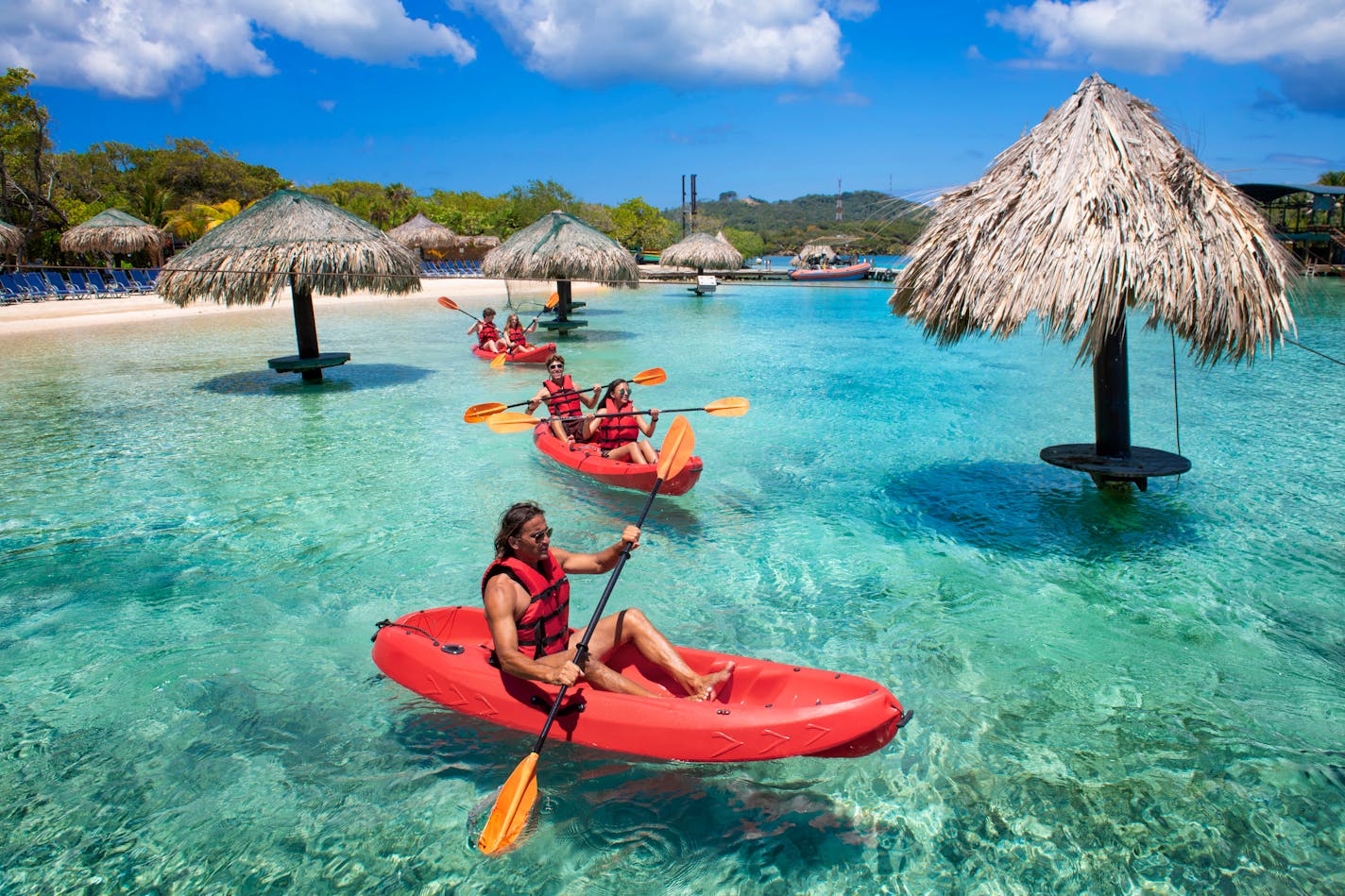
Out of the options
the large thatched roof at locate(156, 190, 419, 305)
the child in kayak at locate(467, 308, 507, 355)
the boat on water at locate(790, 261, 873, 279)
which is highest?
the boat on water at locate(790, 261, 873, 279)

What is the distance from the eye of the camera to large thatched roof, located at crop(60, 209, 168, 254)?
2436cm

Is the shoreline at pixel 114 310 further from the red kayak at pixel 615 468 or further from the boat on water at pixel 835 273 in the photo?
the boat on water at pixel 835 273

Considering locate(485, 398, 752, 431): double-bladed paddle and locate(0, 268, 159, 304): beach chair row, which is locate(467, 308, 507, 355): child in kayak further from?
locate(0, 268, 159, 304): beach chair row

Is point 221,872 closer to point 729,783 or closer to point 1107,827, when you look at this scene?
point 729,783

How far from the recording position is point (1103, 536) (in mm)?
5906

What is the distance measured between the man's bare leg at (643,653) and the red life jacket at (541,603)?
140 mm

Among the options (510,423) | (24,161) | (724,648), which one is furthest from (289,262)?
(24,161)

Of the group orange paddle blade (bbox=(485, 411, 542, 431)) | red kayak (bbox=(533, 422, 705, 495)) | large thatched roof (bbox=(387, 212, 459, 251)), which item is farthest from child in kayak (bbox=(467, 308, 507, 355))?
Result: large thatched roof (bbox=(387, 212, 459, 251))

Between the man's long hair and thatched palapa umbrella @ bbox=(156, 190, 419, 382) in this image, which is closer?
the man's long hair

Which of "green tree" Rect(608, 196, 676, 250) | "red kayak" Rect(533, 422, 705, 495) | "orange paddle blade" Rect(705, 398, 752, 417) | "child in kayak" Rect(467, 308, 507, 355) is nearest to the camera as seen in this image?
"orange paddle blade" Rect(705, 398, 752, 417)

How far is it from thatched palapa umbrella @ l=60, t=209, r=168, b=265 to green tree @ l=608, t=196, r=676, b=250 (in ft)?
94.8

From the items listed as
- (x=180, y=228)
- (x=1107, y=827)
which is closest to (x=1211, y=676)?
(x=1107, y=827)

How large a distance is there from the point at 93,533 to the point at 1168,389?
12433 millimetres

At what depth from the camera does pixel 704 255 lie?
31.7m
